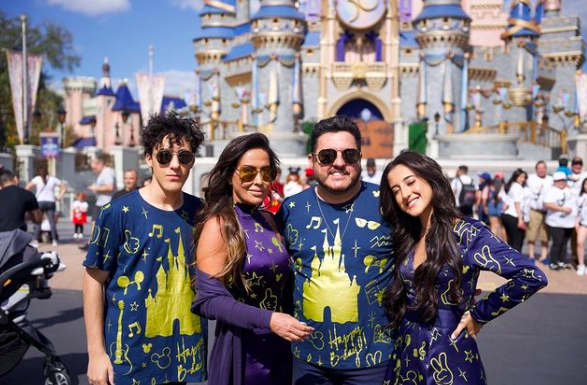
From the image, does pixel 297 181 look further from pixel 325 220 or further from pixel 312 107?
pixel 312 107

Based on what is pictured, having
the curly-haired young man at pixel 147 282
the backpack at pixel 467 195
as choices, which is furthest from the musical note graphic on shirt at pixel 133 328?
the backpack at pixel 467 195

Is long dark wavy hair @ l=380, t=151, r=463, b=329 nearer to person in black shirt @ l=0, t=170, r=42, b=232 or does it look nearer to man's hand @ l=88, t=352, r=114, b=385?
man's hand @ l=88, t=352, r=114, b=385

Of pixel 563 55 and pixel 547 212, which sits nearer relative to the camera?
pixel 547 212

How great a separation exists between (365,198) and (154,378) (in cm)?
123

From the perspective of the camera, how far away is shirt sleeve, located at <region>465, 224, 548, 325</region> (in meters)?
2.33

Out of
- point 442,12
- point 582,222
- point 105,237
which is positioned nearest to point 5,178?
point 105,237

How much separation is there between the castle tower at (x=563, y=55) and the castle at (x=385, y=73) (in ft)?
6.16

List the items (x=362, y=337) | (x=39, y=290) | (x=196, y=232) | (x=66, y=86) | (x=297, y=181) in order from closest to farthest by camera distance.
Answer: (x=196, y=232) → (x=362, y=337) → (x=39, y=290) → (x=297, y=181) → (x=66, y=86)

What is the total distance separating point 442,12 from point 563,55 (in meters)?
13.4

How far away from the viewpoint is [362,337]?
2623mm

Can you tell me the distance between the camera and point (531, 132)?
29.4 meters

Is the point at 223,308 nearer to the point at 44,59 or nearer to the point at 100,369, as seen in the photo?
the point at 100,369

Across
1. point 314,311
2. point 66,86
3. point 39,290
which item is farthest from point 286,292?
point 66,86

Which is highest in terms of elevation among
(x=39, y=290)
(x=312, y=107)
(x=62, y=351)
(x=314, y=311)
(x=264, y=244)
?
(x=312, y=107)
